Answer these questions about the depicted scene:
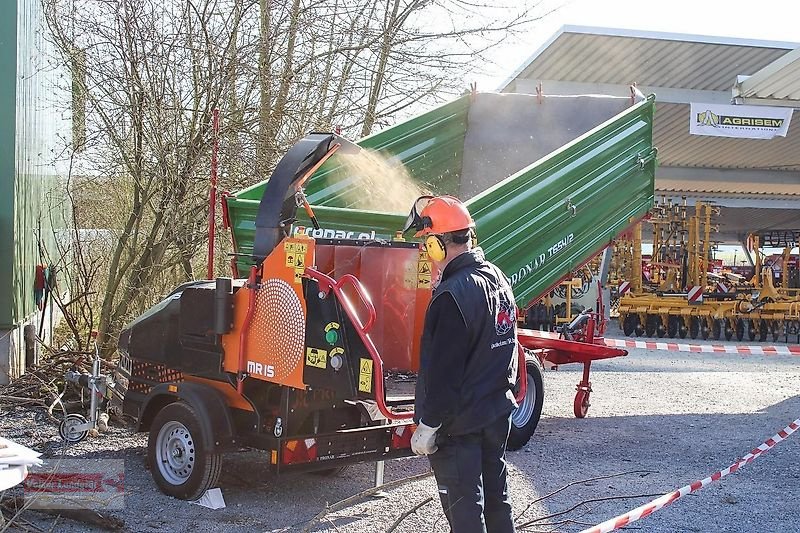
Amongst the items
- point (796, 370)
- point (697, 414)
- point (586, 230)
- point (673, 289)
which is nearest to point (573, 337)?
point (586, 230)

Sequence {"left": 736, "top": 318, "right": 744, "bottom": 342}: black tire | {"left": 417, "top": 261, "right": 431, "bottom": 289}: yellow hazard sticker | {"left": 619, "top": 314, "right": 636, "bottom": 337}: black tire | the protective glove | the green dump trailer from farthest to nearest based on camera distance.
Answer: {"left": 619, "top": 314, "right": 636, "bottom": 337}: black tire → {"left": 736, "top": 318, "right": 744, "bottom": 342}: black tire → the green dump trailer → {"left": 417, "top": 261, "right": 431, "bottom": 289}: yellow hazard sticker → the protective glove

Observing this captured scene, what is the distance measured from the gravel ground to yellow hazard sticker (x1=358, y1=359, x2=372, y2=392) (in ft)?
3.05

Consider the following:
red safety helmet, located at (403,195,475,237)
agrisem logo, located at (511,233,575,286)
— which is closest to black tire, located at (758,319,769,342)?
agrisem logo, located at (511,233,575,286)

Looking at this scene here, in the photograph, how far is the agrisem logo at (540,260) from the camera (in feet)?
25.8

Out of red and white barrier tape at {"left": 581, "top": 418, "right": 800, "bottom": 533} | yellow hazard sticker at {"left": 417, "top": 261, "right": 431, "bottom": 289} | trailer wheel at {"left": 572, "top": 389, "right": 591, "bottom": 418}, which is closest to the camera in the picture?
red and white barrier tape at {"left": 581, "top": 418, "right": 800, "bottom": 533}

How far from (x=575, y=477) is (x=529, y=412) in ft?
3.59

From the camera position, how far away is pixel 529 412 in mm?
7820

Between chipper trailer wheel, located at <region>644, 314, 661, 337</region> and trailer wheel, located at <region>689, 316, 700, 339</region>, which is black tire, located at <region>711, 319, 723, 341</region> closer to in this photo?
trailer wheel, located at <region>689, 316, 700, 339</region>

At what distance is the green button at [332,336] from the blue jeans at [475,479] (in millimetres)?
1240

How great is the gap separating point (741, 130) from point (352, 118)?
14.1 metres

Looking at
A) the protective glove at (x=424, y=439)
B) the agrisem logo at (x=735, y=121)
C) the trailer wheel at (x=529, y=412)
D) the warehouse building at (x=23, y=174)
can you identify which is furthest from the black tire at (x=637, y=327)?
the protective glove at (x=424, y=439)

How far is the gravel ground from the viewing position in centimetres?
545

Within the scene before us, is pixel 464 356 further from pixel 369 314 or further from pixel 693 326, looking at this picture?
pixel 693 326

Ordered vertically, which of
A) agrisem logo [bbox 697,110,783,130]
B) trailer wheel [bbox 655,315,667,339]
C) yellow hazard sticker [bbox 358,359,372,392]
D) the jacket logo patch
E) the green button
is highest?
agrisem logo [bbox 697,110,783,130]
